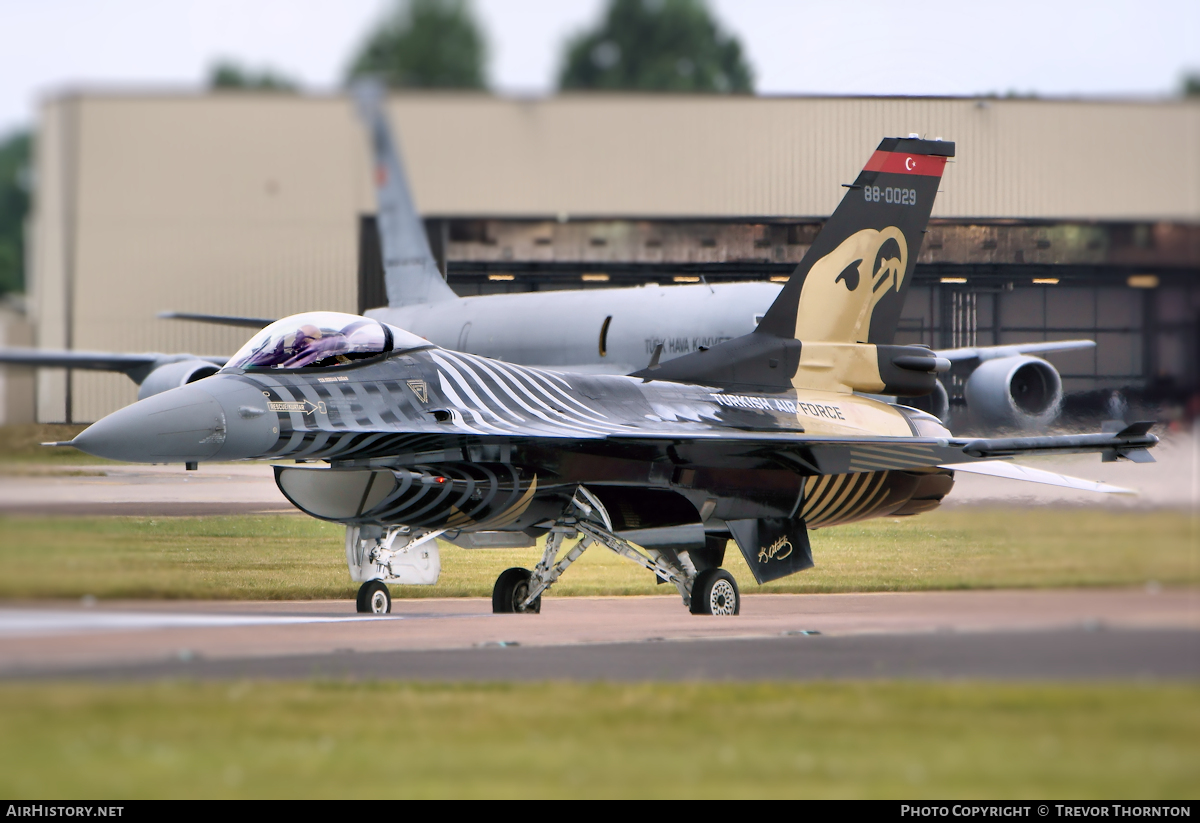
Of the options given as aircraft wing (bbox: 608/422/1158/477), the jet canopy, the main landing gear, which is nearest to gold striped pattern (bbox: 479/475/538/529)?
the main landing gear

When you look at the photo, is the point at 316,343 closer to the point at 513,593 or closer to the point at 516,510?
the point at 516,510

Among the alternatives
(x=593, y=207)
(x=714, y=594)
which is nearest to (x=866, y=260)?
(x=714, y=594)

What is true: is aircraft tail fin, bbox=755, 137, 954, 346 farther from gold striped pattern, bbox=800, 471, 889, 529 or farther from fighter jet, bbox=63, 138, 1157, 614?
gold striped pattern, bbox=800, 471, 889, 529

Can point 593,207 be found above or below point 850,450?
above

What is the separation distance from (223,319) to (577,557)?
13.3 feet

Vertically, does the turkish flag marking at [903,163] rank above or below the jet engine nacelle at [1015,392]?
above

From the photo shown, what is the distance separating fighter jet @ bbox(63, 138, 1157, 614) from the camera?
11.2 meters

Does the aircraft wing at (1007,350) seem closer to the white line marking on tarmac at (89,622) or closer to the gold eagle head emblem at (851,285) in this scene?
the gold eagle head emblem at (851,285)

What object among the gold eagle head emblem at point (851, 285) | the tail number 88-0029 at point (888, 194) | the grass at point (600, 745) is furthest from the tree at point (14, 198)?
the tail number 88-0029 at point (888, 194)

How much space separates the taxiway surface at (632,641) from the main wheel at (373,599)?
0.47ft

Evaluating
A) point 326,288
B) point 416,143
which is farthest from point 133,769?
point 326,288

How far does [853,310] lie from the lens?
15.2 metres

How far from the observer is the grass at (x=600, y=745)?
5.09 m
